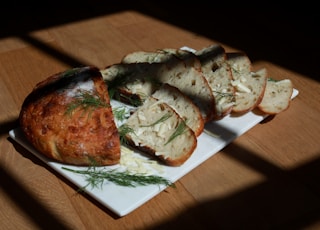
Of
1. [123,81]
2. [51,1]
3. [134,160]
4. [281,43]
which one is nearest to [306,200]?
[134,160]

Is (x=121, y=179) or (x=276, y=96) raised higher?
(x=276, y=96)

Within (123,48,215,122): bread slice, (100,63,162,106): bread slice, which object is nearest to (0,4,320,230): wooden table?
(123,48,215,122): bread slice

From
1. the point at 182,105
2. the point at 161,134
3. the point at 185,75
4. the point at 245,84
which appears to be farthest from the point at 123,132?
the point at 245,84

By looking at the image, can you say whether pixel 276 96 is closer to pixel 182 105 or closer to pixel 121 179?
pixel 182 105

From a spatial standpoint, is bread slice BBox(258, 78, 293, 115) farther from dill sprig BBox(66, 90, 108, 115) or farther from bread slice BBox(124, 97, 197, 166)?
dill sprig BBox(66, 90, 108, 115)

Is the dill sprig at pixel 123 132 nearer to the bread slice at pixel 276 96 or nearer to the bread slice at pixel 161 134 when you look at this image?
the bread slice at pixel 161 134

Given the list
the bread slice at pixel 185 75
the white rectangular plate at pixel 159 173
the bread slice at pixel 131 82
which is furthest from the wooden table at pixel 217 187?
the bread slice at pixel 131 82

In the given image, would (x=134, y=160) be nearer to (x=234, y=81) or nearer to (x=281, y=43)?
(x=234, y=81)
